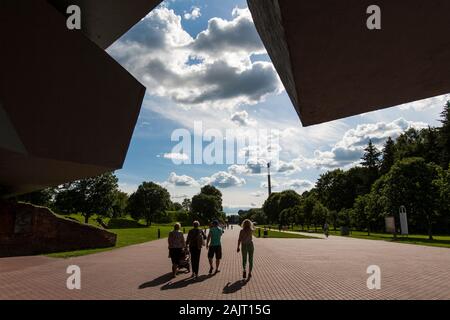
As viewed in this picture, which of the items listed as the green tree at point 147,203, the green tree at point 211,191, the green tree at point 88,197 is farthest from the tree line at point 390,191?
the green tree at point 88,197

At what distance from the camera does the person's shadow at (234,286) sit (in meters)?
7.51

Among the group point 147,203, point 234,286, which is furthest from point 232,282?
point 147,203

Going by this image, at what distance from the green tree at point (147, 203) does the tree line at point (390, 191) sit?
26537 millimetres

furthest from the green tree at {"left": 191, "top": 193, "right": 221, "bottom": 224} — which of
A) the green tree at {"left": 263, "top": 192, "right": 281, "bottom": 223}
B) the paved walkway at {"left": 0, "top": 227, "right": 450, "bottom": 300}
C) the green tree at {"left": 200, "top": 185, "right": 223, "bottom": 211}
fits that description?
the paved walkway at {"left": 0, "top": 227, "right": 450, "bottom": 300}

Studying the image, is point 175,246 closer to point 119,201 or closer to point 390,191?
point 390,191

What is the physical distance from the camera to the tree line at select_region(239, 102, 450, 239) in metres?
27.7

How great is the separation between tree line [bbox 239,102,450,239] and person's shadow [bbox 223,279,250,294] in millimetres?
21468

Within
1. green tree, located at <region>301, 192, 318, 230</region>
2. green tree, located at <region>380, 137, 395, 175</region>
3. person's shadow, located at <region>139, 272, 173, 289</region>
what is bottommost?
person's shadow, located at <region>139, 272, 173, 289</region>

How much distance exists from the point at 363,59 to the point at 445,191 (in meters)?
24.0

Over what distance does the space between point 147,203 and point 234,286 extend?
66195 millimetres

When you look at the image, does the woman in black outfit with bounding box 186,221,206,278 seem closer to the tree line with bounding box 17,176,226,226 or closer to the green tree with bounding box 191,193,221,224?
the tree line with bounding box 17,176,226,226

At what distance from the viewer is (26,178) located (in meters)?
12.9
